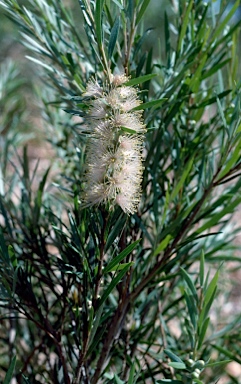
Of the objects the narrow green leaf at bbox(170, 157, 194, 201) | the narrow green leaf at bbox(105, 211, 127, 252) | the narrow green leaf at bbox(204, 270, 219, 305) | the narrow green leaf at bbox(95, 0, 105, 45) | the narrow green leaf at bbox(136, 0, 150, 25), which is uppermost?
the narrow green leaf at bbox(136, 0, 150, 25)

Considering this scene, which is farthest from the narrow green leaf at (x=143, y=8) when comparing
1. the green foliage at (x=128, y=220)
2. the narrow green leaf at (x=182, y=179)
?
the narrow green leaf at (x=182, y=179)

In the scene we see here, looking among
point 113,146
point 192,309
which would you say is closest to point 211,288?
point 192,309

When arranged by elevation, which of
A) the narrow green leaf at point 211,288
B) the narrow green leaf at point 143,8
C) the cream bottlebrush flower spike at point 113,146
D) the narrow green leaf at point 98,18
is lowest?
the narrow green leaf at point 211,288

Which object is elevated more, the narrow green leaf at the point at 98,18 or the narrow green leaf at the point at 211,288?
the narrow green leaf at the point at 98,18

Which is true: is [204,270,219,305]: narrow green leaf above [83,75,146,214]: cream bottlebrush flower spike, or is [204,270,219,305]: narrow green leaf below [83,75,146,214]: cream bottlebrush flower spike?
below

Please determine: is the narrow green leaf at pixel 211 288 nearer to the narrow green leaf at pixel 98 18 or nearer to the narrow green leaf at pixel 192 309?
the narrow green leaf at pixel 192 309

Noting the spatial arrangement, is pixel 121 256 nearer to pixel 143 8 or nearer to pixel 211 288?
pixel 211 288

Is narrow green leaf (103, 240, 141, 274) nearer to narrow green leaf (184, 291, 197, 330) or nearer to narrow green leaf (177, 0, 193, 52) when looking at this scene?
narrow green leaf (184, 291, 197, 330)

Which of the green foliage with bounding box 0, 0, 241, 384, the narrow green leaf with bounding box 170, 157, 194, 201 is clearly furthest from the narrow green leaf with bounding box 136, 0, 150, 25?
the narrow green leaf with bounding box 170, 157, 194, 201
